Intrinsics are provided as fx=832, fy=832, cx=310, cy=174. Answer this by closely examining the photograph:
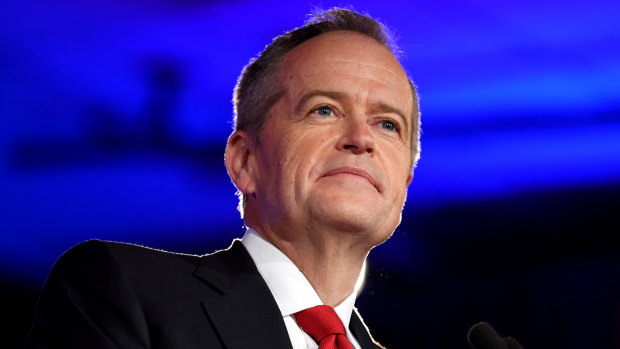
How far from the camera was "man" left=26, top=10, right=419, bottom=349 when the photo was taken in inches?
65.4

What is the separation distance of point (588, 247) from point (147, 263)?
2.00m

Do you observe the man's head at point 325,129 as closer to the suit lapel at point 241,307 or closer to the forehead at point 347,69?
the forehead at point 347,69

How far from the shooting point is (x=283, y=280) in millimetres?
1927

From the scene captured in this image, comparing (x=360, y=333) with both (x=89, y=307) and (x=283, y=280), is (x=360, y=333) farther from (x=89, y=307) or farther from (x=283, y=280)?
(x=89, y=307)

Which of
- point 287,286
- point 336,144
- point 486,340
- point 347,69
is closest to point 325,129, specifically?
point 336,144

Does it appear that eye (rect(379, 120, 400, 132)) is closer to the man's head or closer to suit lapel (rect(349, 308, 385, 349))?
the man's head

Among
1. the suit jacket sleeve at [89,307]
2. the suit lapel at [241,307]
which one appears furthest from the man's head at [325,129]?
the suit jacket sleeve at [89,307]

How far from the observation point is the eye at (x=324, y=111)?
2045mm

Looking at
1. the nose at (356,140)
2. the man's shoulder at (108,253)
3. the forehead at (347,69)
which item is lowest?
the man's shoulder at (108,253)

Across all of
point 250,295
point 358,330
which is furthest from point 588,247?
point 250,295

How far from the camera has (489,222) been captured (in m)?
3.12

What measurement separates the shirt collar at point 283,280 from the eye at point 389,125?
0.42 meters

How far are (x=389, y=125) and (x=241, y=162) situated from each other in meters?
0.39

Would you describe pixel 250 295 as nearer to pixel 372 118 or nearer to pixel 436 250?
pixel 372 118
